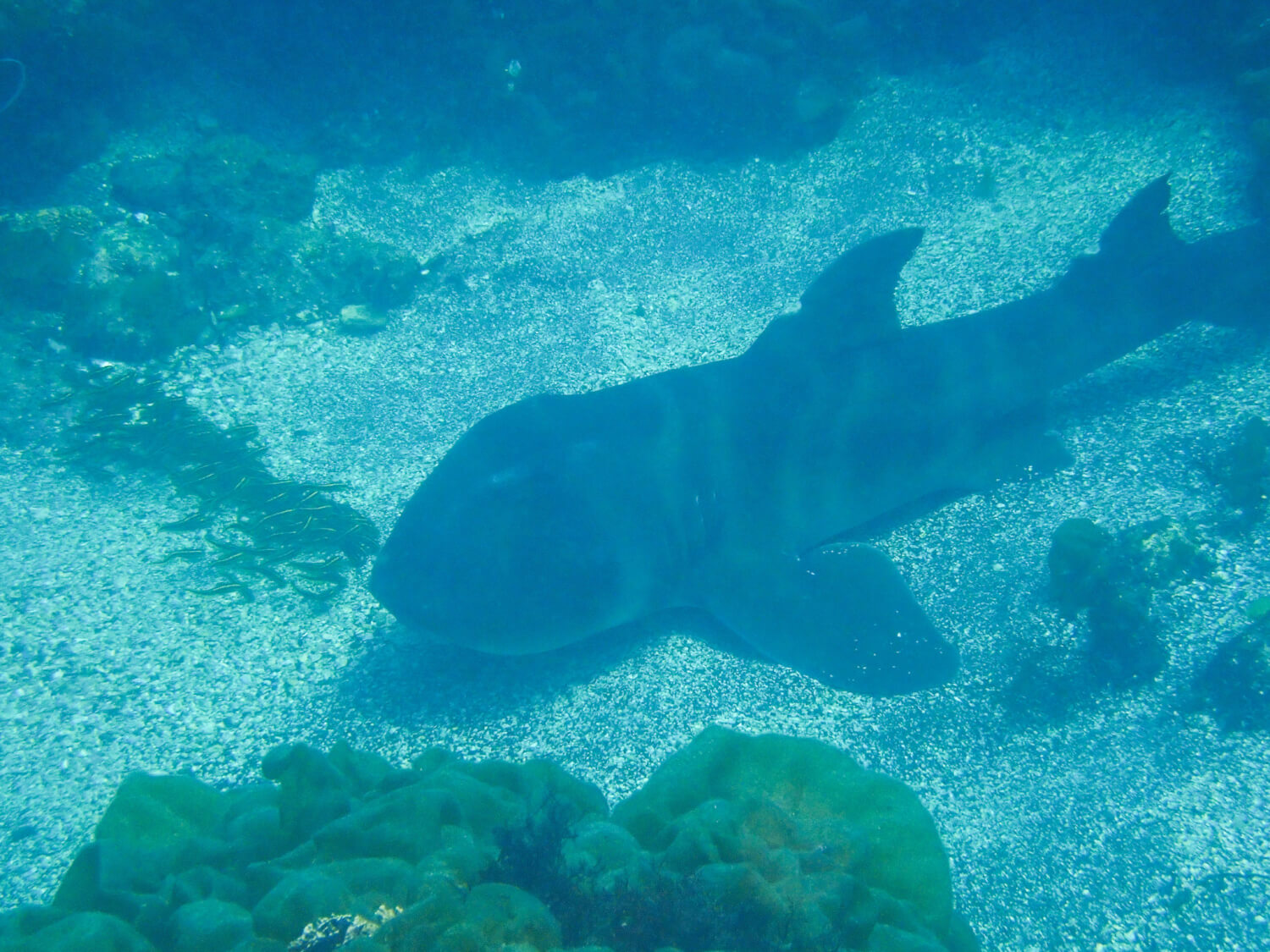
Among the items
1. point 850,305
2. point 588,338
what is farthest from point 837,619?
point 588,338

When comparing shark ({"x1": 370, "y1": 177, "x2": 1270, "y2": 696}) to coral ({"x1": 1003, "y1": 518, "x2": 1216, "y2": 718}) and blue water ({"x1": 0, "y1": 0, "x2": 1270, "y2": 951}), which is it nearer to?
blue water ({"x1": 0, "y1": 0, "x2": 1270, "y2": 951})

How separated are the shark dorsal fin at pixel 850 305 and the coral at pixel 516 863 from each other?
2.95 meters

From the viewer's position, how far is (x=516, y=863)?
1.95m

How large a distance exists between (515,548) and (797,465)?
2043 millimetres

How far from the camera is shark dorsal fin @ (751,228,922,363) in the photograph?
473 cm

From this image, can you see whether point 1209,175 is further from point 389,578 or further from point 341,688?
point 341,688

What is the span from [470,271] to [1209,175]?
7.50 m

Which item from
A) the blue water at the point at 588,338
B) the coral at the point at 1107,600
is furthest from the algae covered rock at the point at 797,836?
the coral at the point at 1107,600

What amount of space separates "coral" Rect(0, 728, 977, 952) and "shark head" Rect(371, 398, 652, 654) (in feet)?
3.19

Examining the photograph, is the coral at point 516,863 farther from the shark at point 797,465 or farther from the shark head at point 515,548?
the shark at point 797,465

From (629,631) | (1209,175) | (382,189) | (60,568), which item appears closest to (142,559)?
(60,568)

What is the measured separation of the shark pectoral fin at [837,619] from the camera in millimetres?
3961

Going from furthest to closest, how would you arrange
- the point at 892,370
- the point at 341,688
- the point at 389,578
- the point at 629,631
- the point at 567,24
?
the point at 567,24, the point at 892,370, the point at 629,631, the point at 341,688, the point at 389,578

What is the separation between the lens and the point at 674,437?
4547mm
